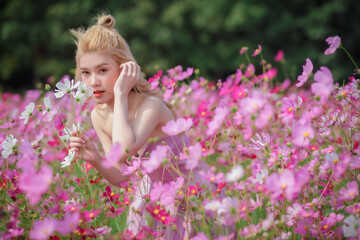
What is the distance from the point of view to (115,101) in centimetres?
125

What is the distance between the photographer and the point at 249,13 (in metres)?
8.45

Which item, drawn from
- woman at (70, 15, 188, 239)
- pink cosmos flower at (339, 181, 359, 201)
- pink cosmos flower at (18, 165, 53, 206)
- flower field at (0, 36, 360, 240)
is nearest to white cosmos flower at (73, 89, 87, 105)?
flower field at (0, 36, 360, 240)

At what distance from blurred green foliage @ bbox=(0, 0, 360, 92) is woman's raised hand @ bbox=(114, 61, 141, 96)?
7.03 m

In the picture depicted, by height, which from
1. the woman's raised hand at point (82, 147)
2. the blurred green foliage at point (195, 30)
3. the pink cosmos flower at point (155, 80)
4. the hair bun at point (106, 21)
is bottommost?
the blurred green foliage at point (195, 30)

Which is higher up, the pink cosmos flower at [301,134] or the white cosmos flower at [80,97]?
the white cosmos flower at [80,97]

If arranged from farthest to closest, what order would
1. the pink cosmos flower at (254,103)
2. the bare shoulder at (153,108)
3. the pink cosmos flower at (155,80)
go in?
the pink cosmos flower at (155,80) < the bare shoulder at (153,108) < the pink cosmos flower at (254,103)

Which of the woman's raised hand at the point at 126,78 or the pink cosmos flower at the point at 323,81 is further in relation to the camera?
the woman's raised hand at the point at 126,78

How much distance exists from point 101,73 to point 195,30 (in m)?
8.74

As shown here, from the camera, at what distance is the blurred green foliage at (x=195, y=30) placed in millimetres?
8727

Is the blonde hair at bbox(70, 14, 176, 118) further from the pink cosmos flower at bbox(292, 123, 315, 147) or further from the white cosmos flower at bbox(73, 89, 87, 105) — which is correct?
the pink cosmos flower at bbox(292, 123, 315, 147)

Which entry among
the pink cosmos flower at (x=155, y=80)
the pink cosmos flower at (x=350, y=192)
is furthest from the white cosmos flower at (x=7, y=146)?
the pink cosmos flower at (x=350, y=192)

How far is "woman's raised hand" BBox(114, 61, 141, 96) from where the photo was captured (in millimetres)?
1251

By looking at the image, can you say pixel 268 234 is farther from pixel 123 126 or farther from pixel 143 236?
pixel 123 126

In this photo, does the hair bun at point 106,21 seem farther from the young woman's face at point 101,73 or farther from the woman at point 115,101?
the young woman's face at point 101,73
